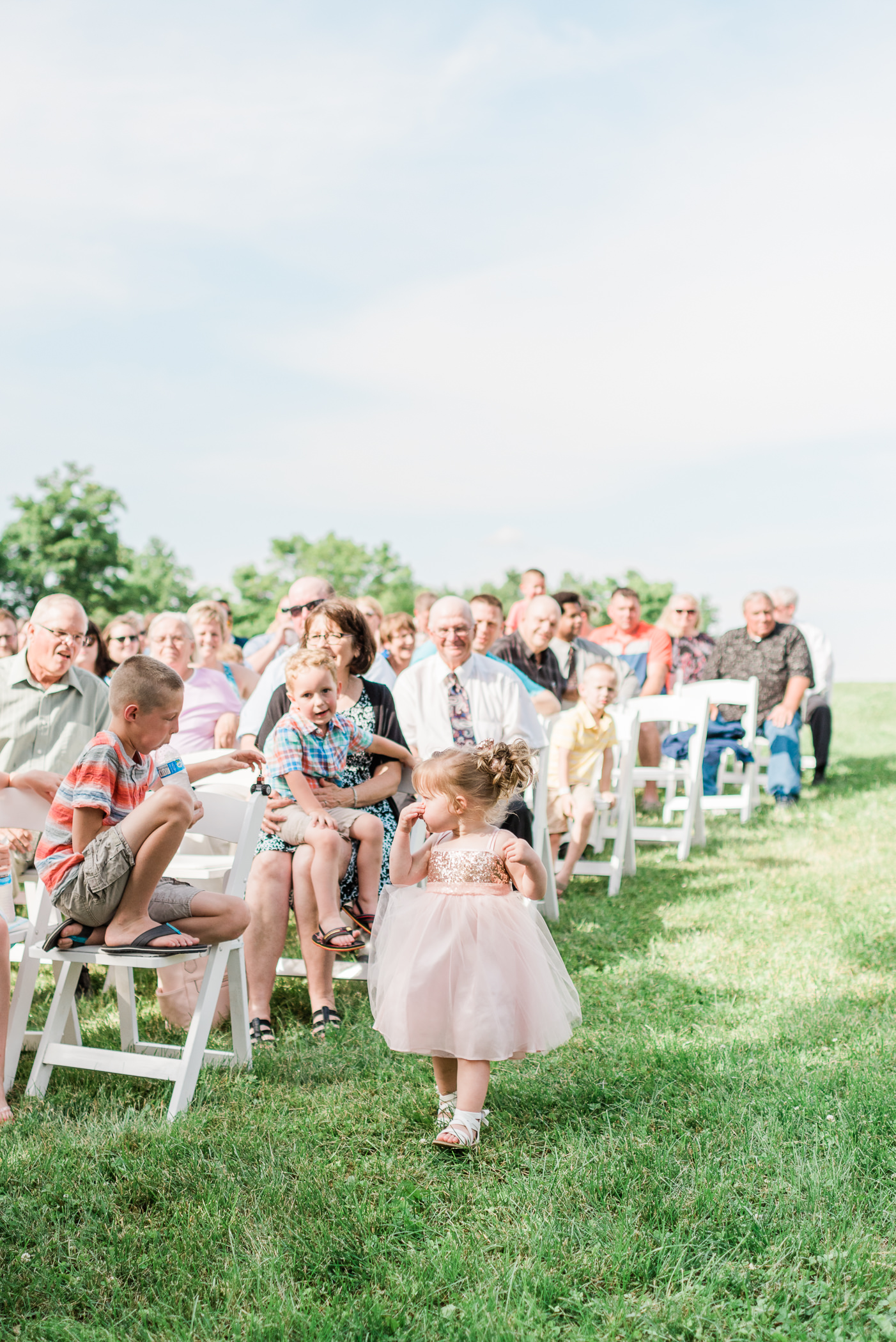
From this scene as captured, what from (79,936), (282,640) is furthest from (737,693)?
(79,936)

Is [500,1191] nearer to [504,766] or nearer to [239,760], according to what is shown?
[504,766]

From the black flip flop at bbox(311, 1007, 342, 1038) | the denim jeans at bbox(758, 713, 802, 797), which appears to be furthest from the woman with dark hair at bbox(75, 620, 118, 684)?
the denim jeans at bbox(758, 713, 802, 797)

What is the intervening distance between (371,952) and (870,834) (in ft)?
22.0

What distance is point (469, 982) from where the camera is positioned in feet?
11.0

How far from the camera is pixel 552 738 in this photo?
7609 mm

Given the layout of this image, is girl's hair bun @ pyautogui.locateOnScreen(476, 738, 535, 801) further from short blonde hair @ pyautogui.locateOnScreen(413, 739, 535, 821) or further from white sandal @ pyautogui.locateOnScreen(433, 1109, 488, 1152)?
white sandal @ pyautogui.locateOnScreen(433, 1109, 488, 1152)

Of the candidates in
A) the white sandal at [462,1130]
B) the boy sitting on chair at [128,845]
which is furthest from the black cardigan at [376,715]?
the white sandal at [462,1130]

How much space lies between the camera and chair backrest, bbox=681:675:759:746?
34.3ft

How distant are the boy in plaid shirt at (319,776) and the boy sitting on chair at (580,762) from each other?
8.53 ft

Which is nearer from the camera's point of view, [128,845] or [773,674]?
[128,845]

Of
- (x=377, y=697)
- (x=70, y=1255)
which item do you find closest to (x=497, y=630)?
(x=377, y=697)

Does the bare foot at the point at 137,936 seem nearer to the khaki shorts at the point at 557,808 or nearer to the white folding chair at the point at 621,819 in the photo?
the khaki shorts at the point at 557,808

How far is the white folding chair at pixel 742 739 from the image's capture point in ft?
33.1

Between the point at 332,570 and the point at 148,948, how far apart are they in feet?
138
